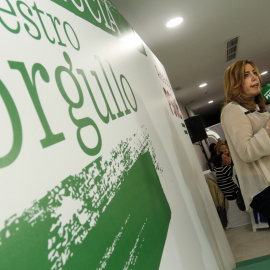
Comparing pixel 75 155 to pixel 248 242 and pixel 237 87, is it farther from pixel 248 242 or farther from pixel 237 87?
pixel 248 242

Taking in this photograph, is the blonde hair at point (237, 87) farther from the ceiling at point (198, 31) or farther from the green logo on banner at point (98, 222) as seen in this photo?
the ceiling at point (198, 31)

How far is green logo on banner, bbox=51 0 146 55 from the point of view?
3.42 feet

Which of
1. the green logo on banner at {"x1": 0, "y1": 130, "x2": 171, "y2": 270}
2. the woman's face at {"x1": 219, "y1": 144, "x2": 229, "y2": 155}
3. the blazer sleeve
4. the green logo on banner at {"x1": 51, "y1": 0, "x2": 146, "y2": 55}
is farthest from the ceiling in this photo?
the green logo on banner at {"x1": 0, "y1": 130, "x2": 171, "y2": 270}

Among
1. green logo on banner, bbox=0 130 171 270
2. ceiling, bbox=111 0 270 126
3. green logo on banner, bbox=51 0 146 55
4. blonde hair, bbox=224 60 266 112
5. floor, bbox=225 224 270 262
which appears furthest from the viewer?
ceiling, bbox=111 0 270 126

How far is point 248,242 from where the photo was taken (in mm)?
3424

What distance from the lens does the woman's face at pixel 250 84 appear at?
1.64 meters

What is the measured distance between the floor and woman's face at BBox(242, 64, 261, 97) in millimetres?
2003

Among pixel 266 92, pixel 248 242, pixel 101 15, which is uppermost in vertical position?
pixel 101 15

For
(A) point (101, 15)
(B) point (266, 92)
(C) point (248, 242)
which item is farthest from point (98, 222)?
(C) point (248, 242)

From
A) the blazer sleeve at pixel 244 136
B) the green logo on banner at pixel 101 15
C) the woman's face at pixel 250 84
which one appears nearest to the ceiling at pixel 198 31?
the green logo on banner at pixel 101 15

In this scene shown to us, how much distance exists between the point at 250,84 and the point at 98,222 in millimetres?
1320

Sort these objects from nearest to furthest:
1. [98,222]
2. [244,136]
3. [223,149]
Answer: [98,222] → [244,136] → [223,149]

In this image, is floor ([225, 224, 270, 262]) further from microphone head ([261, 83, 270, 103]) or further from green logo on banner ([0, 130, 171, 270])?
green logo on banner ([0, 130, 171, 270])

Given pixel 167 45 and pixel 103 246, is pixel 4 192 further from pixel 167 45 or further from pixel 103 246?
pixel 167 45
